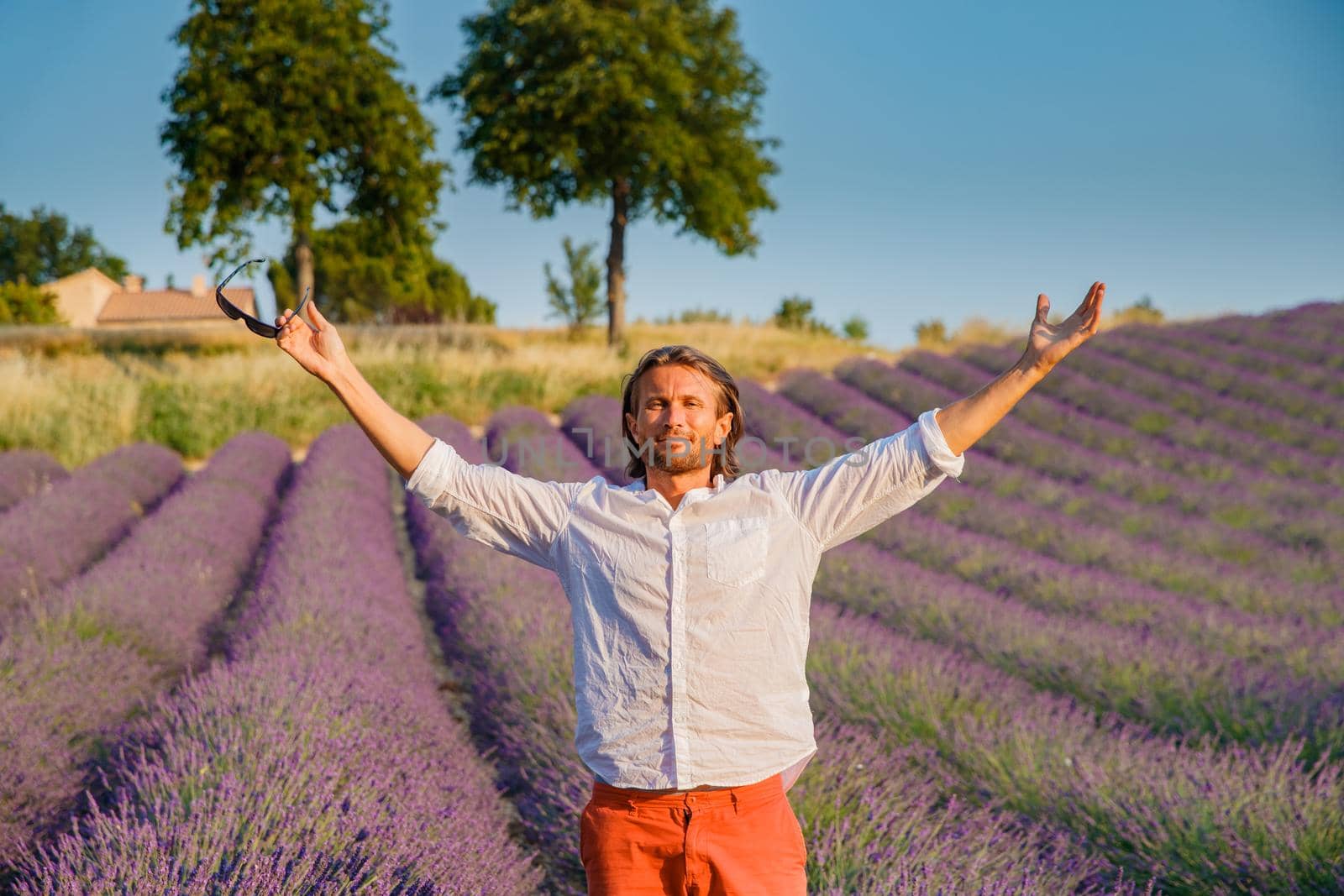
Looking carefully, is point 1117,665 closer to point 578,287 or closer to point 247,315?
point 247,315

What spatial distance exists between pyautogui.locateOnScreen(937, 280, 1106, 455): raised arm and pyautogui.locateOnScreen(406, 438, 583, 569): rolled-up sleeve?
2.07ft

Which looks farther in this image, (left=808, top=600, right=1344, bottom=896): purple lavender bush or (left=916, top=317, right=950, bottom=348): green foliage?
(left=916, top=317, right=950, bottom=348): green foliage

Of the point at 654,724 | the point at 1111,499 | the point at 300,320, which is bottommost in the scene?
the point at 1111,499

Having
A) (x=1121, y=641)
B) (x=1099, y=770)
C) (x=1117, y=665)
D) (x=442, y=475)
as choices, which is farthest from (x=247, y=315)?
(x=1121, y=641)

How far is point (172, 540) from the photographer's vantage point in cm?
556

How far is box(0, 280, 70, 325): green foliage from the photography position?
28.5m

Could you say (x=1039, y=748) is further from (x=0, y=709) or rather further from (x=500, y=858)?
(x=0, y=709)

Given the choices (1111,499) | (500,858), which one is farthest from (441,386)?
(500,858)

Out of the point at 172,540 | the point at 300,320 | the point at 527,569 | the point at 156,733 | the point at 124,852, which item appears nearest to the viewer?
the point at 300,320

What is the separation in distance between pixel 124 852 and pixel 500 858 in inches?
33.3

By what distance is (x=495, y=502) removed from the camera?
156 centimetres

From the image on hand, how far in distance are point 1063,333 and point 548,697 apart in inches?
87.2

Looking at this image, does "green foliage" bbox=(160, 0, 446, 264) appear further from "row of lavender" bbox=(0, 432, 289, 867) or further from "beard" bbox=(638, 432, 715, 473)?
"beard" bbox=(638, 432, 715, 473)

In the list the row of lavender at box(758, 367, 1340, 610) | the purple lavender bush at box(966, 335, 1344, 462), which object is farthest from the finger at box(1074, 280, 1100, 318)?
the purple lavender bush at box(966, 335, 1344, 462)
